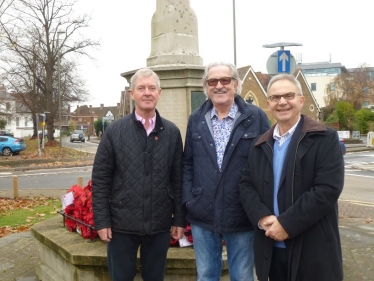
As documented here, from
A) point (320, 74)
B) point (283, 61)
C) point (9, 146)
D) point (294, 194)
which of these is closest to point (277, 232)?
point (294, 194)

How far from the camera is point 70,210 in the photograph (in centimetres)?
475

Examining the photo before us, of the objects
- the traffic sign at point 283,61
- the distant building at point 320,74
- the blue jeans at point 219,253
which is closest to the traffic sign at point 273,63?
the traffic sign at point 283,61

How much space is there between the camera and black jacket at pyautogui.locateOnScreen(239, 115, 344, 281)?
8.24 ft

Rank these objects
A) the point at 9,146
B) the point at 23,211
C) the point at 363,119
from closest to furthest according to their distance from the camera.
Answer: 1. the point at 23,211
2. the point at 9,146
3. the point at 363,119

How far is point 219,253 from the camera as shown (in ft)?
10.3

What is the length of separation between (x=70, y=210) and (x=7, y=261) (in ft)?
4.74

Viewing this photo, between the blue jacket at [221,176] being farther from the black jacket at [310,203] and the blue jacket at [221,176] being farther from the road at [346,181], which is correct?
the road at [346,181]

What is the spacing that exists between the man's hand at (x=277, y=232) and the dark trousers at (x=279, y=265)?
16cm

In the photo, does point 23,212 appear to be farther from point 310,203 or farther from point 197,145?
point 310,203

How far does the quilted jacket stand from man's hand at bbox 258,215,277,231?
75 centimetres

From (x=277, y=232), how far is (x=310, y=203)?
0.28 meters

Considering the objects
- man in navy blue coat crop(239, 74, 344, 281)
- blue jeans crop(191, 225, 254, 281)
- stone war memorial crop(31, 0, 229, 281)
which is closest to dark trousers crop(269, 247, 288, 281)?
man in navy blue coat crop(239, 74, 344, 281)

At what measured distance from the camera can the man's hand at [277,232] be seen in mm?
2588

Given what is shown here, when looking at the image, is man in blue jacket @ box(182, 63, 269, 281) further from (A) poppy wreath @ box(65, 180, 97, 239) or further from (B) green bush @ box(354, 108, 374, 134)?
(B) green bush @ box(354, 108, 374, 134)
